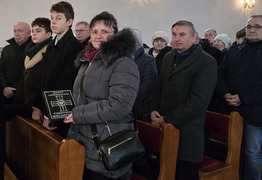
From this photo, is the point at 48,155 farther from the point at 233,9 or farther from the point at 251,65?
the point at 233,9

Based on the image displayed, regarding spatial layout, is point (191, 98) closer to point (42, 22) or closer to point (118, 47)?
point (118, 47)

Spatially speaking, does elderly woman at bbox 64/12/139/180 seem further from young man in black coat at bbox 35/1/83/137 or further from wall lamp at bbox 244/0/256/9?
wall lamp at bbox 244/0/256/9

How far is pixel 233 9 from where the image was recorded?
26.0 ft

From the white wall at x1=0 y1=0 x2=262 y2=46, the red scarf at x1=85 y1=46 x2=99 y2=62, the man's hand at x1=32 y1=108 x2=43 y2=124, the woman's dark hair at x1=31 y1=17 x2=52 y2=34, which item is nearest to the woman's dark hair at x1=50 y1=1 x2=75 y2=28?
the woman's dark hair at x1=31 y1=17 x2=52 y2=34

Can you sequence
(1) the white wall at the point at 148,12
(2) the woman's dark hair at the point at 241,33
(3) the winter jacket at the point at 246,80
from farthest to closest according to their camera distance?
(1) the white wall at the point at 148,12 → (2) the woman's dark hair at the point at 241,33 → (3) the winter jacket at the point at 246,80

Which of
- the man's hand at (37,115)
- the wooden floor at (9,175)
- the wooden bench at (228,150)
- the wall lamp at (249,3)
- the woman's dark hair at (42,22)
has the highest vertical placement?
the wall lamp at (249,3)

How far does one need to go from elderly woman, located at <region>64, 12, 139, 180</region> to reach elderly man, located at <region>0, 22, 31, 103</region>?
1885 mm

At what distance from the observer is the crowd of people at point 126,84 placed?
142 centimetres

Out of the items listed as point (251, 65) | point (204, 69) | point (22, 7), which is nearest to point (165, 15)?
point (22, 7)

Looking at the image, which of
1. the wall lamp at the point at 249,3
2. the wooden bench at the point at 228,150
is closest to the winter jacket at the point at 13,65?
the wooden bench at the point at 228,150

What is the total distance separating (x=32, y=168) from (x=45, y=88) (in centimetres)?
60

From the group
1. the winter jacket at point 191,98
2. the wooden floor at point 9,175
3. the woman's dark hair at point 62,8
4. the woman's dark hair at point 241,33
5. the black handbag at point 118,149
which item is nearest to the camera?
the black handbag at point 118,149

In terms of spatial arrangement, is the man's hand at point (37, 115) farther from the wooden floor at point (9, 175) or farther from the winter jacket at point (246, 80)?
the winter jacket at point (246, 80)

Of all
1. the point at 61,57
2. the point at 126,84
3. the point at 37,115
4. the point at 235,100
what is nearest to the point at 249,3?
the point at 235,100
